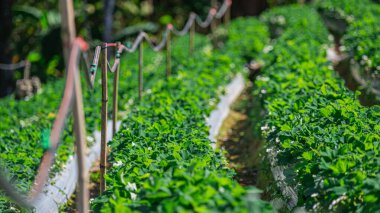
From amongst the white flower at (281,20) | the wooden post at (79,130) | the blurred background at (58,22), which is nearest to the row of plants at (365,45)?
the white flower at (281,20)

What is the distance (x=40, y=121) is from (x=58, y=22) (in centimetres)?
931

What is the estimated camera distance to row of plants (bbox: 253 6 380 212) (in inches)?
184

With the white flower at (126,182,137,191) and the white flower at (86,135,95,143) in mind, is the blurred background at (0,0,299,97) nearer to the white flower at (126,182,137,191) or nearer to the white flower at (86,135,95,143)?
the white flower at (86,135,95,143)

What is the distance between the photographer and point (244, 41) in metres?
14.0

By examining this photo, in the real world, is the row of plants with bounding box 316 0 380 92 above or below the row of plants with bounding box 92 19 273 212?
above

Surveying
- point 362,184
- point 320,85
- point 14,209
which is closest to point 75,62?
point 362,184

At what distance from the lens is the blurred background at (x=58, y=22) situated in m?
13.9

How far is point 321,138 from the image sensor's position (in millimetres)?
5562

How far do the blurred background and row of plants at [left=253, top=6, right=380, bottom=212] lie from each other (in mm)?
6737

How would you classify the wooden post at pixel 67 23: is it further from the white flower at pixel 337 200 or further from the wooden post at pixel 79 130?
the white flower at pixel 337 200

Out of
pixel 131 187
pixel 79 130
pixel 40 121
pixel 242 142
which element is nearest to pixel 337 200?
pixel 131 187

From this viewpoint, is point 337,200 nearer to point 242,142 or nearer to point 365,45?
point 242,142

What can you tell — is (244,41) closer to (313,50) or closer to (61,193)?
(313,50)

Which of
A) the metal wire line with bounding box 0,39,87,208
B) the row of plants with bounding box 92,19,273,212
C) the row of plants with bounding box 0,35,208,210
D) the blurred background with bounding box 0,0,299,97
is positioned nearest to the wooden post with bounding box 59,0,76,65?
the metal wire line with bounding box 0,39,87,208
